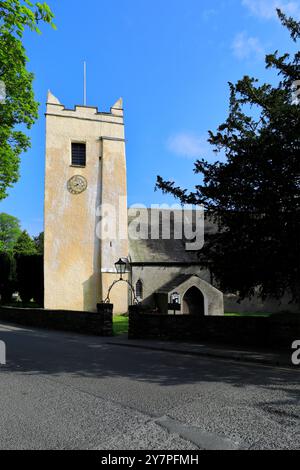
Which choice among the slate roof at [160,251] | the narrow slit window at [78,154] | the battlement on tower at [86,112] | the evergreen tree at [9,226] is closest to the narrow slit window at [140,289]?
the slate roof at [160,251]

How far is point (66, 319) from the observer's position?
2247 centimetres

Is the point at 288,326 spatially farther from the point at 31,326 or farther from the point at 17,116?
the point at 31,326

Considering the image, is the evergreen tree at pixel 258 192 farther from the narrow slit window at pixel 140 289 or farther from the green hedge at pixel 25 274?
the green hedge at pixel 25 274

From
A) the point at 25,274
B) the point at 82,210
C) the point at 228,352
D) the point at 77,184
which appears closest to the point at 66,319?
the point at 82,210

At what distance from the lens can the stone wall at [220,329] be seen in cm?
1270

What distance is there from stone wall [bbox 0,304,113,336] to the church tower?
276 centimetres

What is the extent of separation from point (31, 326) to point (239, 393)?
2090 cm

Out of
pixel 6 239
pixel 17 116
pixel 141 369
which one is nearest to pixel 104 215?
pixel 17 116

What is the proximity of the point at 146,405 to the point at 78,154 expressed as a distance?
2799cm

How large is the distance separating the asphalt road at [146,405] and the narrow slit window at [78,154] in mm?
23404

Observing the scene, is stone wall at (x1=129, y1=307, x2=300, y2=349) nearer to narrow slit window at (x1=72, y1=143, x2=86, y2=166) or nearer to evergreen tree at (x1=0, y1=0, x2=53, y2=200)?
evergreen tree at (x1=0, y1=0, x2=53, y2=200)

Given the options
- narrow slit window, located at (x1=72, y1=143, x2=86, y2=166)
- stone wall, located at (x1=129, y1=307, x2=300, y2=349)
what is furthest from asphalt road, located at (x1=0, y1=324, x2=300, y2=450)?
narrow slit window, located at (x1=72, y1=143, x2=86, y2=166)

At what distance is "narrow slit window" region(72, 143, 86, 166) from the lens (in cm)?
3206

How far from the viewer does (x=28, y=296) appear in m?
36.4
